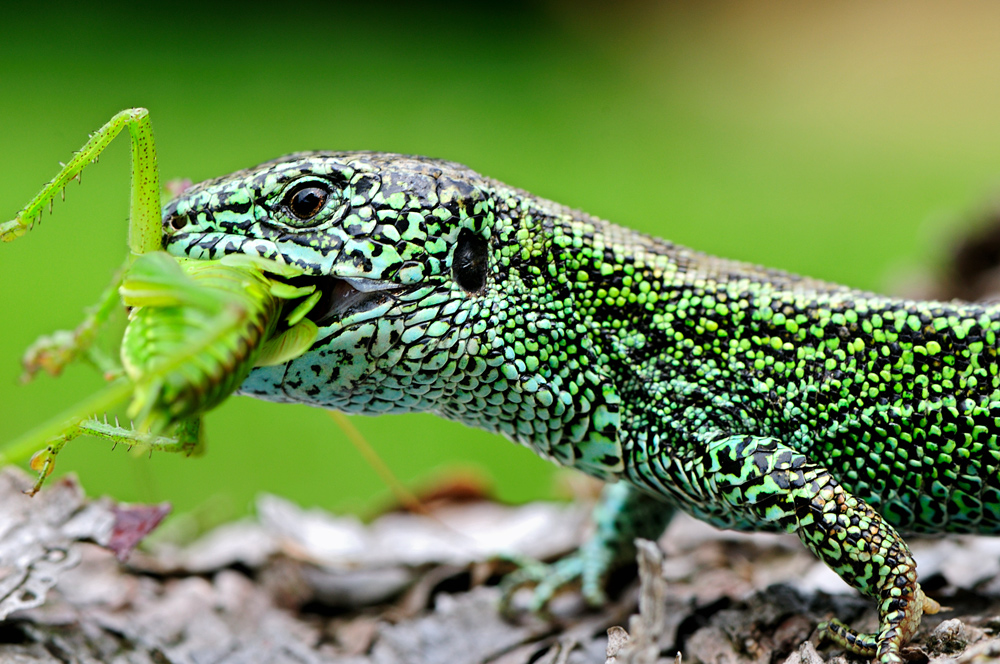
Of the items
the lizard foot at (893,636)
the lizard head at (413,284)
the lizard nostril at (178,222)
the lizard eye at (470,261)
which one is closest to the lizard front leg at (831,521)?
the lizard foot at (893,636)

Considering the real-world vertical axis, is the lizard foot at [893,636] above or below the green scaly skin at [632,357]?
below

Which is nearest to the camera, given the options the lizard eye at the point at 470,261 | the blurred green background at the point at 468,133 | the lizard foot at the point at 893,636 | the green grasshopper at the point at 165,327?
the green grasshopper at the point at 165,327

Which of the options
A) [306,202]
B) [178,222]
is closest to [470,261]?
[306,202]

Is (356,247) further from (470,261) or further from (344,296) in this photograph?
(470,261)

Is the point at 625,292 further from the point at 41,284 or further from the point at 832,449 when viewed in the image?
the point at 41,284

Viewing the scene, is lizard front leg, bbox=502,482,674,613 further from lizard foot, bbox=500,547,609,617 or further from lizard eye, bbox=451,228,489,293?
lizard eye, bbox=451,228,489,293

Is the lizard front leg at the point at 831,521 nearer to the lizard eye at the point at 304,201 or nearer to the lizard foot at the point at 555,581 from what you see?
the lizard foot at the point at 555,581
